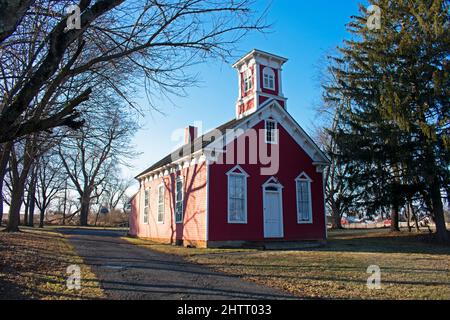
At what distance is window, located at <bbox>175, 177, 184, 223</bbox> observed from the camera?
1826 cm

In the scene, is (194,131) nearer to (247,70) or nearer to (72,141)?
(247,70)

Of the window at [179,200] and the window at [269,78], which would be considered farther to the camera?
the window at [269,78]

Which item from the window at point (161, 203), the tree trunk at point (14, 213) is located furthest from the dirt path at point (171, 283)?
the tree trunk at point (14, 213)

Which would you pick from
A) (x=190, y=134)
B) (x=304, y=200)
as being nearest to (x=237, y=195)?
(x=304, y=200)

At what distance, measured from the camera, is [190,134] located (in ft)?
77.6

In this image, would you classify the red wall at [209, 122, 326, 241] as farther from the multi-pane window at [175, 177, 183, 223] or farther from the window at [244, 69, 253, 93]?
the multi-pane window at [175, 177, 183, 223]

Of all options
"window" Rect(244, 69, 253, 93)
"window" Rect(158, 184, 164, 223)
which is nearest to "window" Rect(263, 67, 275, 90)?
"window" Rect(244, 69, 253, 93)

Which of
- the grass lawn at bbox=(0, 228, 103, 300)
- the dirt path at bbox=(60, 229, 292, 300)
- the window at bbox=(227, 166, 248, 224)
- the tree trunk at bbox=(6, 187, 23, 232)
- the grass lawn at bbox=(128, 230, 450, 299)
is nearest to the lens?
the grass lawn at bbox=(0, 228, 103, 300)

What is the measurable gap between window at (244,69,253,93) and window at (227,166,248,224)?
5.44 m

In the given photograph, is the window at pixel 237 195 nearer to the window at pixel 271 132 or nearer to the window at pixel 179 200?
the window at pixel 271 132

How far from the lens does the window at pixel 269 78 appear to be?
62.8ft

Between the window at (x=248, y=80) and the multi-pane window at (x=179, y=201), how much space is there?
6278 millimetres

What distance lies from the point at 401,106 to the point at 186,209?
40.1ft

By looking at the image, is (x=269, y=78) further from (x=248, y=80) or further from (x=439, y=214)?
(x=439, y=214)
